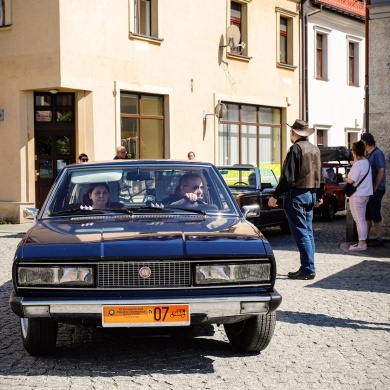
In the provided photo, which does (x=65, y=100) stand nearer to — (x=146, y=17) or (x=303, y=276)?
(x=146, y=17)

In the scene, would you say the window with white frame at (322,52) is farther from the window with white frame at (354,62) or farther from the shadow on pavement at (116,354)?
the shadow on pavement at (116,354)

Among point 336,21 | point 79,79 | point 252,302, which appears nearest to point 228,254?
point 252,302

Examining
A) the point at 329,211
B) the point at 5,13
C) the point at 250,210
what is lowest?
the point at 329,211

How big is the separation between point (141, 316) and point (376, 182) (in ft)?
30.0

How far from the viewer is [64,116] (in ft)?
70.2

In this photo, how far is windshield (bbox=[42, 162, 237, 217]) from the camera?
673cm

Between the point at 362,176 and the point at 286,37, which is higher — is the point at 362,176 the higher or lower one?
the lower one

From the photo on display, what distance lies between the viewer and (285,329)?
7.15 metres

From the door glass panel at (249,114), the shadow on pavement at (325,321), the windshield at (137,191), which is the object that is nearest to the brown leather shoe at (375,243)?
the shadow on pavement at (325,321)

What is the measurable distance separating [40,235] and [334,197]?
1646 cm

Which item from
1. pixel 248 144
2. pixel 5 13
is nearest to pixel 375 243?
pixel 5 13

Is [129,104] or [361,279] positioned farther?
[129,104]

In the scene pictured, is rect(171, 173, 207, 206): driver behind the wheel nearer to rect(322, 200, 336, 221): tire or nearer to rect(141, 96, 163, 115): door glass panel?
rect(322, 200, 336, 221): tire

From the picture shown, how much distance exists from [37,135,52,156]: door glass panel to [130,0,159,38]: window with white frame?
3.87 m
